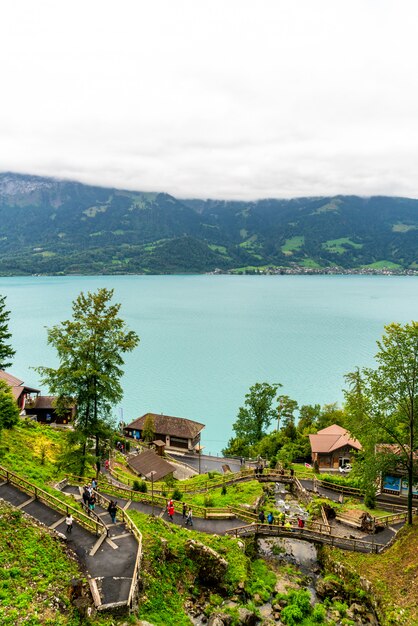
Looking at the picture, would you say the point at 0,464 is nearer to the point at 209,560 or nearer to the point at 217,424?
the point at 209,560

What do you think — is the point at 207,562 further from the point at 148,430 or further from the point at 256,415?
the point at 256,415

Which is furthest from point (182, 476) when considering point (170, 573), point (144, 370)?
point (144, 370)

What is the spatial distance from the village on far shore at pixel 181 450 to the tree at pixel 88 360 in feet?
45.4

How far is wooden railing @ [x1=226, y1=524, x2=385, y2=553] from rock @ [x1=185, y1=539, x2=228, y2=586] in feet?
14.7

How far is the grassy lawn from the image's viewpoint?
19.3m

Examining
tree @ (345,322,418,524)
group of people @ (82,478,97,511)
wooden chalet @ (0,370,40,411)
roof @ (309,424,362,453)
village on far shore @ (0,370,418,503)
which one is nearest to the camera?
group of people @ (82,478,97,511)

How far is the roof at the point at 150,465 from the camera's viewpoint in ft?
145

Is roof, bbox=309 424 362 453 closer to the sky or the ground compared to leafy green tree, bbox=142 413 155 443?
closer to the sky

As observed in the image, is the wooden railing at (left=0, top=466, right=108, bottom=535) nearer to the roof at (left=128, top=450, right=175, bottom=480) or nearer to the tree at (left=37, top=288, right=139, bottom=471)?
the tree at (left=37, top=288, right=139, bottom=471)

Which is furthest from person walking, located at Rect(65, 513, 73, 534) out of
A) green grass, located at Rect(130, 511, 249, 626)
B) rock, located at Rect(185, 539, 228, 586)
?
rock, located at Rect(185, 539, 228, 586)

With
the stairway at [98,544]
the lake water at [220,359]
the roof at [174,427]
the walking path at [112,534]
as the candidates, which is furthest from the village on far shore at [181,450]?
the stairway at [98,544]

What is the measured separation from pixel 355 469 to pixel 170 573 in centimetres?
1504

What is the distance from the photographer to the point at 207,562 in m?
21.9

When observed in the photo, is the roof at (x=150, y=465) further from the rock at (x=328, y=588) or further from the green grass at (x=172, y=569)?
the rock at (x=328, y=588)
